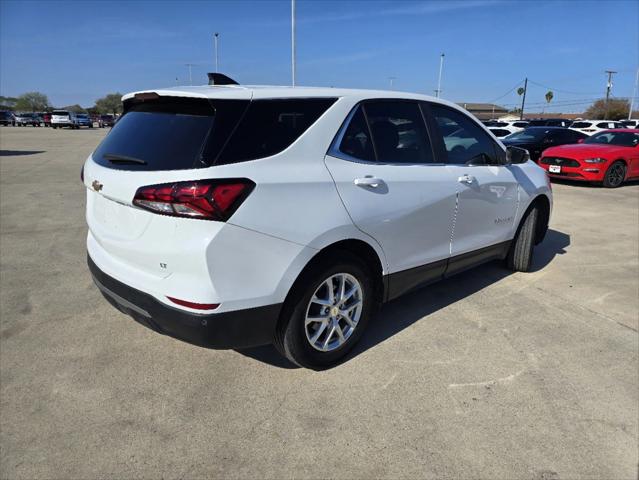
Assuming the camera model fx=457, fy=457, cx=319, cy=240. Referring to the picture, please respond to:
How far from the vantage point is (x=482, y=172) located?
3.90m

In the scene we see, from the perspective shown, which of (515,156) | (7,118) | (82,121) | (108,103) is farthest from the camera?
(108,103)

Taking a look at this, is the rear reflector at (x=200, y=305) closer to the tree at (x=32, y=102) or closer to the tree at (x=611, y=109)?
the tree at (x=611, y=109)

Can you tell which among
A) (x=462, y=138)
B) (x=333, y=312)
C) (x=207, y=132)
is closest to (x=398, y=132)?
(x=462, y=138)

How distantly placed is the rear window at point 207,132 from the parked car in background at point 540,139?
12.2 meters

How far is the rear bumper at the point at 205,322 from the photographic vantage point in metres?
2.33

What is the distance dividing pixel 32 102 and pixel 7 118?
69922 millimetres

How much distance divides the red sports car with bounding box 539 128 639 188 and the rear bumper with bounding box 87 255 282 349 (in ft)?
35.4

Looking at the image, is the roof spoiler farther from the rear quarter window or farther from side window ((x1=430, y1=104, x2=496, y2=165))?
side window ((x1=430, y1=104, x2=496, y2=165))

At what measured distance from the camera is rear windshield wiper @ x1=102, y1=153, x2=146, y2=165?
2.47 meters

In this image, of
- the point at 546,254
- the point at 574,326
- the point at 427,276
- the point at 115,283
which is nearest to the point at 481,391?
the point at 427,276

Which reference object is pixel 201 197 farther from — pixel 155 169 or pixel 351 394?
pixel 351 394

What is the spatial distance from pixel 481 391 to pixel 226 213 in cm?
185

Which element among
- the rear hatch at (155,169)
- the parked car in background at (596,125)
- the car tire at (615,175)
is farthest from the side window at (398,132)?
the parked car in background at (596,125)

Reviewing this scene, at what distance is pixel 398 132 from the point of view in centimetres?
326
